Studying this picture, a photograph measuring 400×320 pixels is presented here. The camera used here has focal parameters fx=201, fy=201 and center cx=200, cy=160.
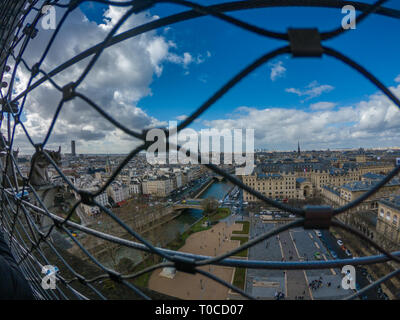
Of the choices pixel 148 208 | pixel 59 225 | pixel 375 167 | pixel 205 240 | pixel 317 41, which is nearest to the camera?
pixel 317 41

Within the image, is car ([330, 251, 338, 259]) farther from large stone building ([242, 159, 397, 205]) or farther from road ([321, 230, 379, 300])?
large stone building ([242, 159, 397, 205])

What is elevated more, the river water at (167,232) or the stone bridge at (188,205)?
the stone bridge at (188,205)

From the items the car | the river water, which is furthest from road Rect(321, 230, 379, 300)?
the river water

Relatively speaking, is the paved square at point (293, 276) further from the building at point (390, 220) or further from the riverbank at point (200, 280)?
the building at point (390, 220)

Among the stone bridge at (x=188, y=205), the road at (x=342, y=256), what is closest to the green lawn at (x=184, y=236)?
the stone bridge at (x=188, y=205)

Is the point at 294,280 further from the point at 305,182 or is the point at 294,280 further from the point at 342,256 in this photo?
the point at 305,182

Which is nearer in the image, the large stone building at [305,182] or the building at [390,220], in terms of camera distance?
the building at [390,220]

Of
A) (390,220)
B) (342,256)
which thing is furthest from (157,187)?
(390,220)

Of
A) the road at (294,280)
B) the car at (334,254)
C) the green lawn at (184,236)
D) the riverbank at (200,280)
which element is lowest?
the riverbank at (200,280)

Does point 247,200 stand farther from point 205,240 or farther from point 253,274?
point 253,274

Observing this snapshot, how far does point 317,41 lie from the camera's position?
0.23 metres

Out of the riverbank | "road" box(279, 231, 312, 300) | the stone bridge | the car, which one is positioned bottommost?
the riverbank
